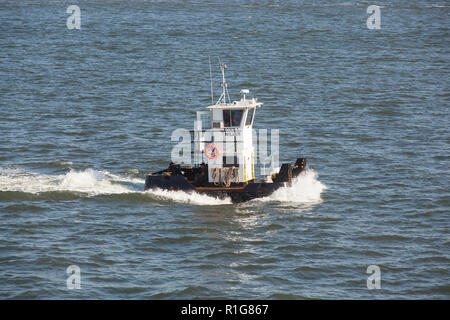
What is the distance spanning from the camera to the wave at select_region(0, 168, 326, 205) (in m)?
30.6

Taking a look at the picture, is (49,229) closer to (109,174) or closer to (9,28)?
(109,174)

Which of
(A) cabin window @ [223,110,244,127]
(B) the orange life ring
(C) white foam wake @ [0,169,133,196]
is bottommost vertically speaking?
(C) white foam wake @ [0,169,133,196]

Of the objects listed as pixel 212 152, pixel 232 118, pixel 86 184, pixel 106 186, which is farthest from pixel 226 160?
pixel 86 184

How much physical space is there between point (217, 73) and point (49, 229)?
39.0 metres

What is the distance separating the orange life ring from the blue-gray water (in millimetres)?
1784

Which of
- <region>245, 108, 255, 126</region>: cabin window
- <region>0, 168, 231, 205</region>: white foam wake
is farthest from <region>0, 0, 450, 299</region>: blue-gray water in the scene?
<region>245, 108, 255, 126</region>: cabin window

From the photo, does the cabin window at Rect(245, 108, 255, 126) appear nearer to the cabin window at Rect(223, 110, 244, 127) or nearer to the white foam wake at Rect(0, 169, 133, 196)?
the cabin window at Rect(223, 110, 244, 127)

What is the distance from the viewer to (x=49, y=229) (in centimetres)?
2731

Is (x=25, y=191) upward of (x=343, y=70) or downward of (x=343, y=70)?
downward

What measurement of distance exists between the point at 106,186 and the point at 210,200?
5.16 m

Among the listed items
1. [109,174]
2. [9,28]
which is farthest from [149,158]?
[9,28]

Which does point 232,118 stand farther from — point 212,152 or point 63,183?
point 63,183

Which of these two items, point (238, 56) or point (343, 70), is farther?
point (238, 56)

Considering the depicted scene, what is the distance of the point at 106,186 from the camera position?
3259 cm
